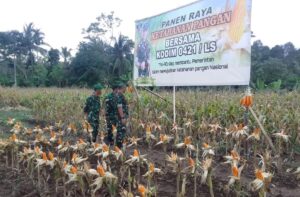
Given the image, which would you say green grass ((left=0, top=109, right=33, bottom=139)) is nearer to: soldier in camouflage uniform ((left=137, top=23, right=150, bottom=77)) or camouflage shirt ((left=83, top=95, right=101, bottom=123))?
camouflage shirt ((left=83, top=95, right=101, bottom=123))

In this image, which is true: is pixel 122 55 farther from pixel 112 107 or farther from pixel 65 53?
pixel 112 107

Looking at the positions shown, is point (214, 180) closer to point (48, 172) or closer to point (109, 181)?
point (109, 181)

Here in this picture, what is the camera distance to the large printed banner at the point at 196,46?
682 centimetres

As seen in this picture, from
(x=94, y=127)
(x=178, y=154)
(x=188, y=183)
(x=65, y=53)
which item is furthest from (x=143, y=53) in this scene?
(x=65, y=53)

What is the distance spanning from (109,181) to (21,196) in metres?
1.30

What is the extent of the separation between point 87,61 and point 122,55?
3.93m

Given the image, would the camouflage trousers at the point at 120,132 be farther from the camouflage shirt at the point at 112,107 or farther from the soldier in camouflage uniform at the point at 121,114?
the camouflage shirt at the point at 112,107

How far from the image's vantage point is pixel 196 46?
8125 mm

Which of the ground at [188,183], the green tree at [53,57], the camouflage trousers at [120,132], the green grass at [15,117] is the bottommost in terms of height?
the green grass at [15,117]

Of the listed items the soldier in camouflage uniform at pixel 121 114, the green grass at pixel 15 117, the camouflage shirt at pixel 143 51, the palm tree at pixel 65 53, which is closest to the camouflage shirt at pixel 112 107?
the soldier in camouflage uniform at pixel 121 114

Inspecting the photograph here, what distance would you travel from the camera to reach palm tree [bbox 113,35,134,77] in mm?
39219

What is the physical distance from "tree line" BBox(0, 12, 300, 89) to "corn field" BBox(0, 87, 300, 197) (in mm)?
19420

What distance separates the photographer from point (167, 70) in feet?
29.9

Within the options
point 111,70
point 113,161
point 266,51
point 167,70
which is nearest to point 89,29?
point 111,70
